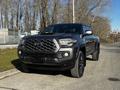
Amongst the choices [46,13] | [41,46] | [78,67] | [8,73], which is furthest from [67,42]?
[46,13]

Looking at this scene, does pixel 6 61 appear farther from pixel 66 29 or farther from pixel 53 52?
pixel 53 52

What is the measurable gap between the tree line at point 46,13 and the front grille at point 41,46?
33312mm

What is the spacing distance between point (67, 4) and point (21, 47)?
47.7m

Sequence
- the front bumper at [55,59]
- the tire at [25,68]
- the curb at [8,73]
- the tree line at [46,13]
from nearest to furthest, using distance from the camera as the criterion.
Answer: the front bumper at [55,59] → the curb at [8,73] → the tire at [25,68] → the tree line at [46,13]

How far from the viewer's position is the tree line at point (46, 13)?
5288 cm

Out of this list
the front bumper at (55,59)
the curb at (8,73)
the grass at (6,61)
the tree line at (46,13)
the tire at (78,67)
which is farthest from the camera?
the tree line at (46,13)

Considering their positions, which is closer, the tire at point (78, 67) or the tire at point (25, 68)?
the tire at point (78, 67)

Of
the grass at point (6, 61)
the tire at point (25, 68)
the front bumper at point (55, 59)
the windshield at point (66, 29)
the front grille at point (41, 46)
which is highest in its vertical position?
the windshield at point (66, 29)

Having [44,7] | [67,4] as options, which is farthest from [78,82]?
[67,4]

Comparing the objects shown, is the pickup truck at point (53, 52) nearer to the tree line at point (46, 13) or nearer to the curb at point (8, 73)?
the curb at point (8, 73)

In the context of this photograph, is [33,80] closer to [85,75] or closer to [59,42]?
A: [59,42]

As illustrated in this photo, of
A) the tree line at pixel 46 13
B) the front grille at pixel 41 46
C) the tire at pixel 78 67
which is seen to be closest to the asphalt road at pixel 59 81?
the tire at pixel 78 67

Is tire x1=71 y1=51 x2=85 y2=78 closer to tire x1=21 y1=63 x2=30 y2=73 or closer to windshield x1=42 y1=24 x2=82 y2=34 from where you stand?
windshield x1=42 y1=24 x2=82 y2=34

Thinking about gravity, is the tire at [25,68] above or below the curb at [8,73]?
above
